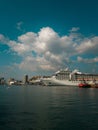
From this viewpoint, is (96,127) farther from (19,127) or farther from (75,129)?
(19,127)

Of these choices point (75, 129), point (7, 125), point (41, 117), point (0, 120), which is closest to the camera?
point (75, 129)

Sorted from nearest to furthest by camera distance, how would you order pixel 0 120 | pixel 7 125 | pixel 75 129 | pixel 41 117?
pixel 75 129 → pixel 7 125 → pixel 0 120 → pixel 41 117

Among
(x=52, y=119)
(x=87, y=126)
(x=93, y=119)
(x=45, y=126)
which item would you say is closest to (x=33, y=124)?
Result: (x=45, y=126)

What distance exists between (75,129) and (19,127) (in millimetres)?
6490

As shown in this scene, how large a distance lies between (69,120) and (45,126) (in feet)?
15.4

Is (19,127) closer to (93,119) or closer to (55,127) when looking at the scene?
(55,127)

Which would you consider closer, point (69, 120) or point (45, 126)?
point (45, 126)

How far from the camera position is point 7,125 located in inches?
1052

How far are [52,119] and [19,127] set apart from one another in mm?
5901

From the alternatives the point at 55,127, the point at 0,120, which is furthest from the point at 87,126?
the point at 0,120

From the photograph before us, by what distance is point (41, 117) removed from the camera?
31.8 metres

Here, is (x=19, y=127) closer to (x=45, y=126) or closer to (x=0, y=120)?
(x=45, y=126)

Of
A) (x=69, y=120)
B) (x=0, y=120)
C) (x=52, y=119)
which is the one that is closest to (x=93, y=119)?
(x=69, y=120)

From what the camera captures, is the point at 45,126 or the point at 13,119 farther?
the point at 13,119
